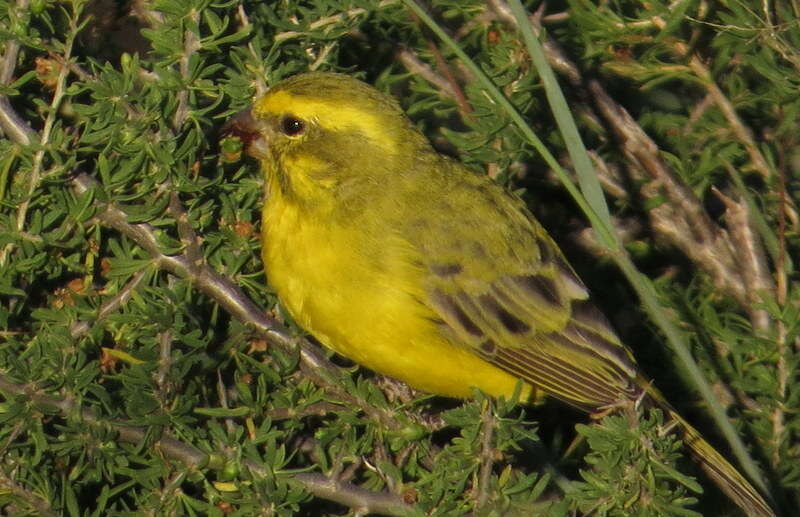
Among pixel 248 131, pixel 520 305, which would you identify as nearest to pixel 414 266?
pixel 520 305

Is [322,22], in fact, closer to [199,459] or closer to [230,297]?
[230,297]

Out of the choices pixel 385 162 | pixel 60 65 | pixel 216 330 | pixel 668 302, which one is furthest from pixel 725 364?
pixel 60 65

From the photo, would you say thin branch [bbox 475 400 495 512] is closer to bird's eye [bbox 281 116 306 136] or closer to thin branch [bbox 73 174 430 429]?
thin branch [bbox 73 174 430 429]

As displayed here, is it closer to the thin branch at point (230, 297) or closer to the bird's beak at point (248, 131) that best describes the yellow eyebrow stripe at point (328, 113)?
the bird's beak at point (248, 131)

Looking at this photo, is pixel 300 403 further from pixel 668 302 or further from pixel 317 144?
pixel 668 302

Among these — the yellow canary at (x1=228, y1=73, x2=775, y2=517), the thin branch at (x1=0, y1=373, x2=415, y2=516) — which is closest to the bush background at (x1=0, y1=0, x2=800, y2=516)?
the thin branch at (x1=0, y1=373, x2=415, y2=516)
